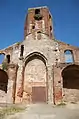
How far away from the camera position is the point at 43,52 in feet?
66.7

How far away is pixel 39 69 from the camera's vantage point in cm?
1945

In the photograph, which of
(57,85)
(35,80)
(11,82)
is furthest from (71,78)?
(11,82)

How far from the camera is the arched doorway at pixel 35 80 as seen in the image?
59.0ft

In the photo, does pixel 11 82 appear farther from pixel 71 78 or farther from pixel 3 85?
pixel 71 78

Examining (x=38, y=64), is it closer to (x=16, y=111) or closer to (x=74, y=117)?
(x=16, y=111)

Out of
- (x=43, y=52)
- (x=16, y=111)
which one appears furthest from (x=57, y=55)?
(x=16, y=111)

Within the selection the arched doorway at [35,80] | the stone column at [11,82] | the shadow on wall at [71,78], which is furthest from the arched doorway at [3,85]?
the shadow on wall at [71,78]

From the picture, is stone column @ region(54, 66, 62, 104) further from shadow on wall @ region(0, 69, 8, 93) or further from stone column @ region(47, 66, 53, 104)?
shadow on wall @ region(0, 69, 8, 93)

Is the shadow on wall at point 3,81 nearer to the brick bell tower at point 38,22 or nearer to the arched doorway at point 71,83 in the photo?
the brick bell tower at point 38,22

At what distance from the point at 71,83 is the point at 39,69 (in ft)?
15.7

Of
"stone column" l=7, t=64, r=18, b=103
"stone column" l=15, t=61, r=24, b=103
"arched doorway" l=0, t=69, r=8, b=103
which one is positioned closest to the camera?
"stone column" l=7, t=64, r=18, b=103

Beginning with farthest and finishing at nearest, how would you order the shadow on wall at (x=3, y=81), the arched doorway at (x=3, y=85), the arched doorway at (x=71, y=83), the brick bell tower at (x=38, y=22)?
the brick bell tower at (x=38, y=22) → the shadow on wall at (x=3, y=81) → the arched doorway at (x=3, y=85) → the arched doorway at (x=71, y=83)

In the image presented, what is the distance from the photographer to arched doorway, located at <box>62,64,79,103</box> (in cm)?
1923

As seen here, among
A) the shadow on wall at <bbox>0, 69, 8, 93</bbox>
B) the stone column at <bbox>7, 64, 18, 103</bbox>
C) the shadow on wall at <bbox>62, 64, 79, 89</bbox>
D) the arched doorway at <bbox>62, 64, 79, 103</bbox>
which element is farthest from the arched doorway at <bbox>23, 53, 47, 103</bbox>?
the shadow on wall at <bbox>0, 69, 8, 93</bbox>
